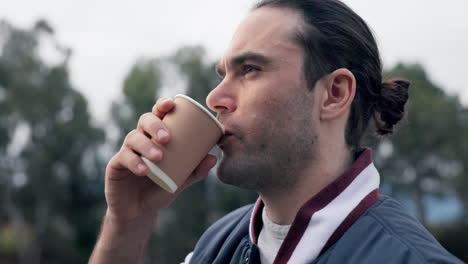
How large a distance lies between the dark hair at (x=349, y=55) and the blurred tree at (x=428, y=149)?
886 inches

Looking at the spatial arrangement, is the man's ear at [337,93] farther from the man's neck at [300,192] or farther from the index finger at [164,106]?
the index finger at [164,106]

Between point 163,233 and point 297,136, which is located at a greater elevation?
point 297,136

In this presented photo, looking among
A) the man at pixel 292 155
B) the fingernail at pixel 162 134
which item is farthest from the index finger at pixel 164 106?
the fingernail at pixel 162 134

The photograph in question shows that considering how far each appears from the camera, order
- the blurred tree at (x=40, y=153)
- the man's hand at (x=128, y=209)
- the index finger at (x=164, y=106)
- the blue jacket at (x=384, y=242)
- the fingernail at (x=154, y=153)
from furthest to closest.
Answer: the blurred tree at (x=40, y=153) → the man's hand at (x=128, y=209) → the index finger at (x=164, y=106) → the fingernail at (x=154, y=153) → the blue jacket at (x=384, y=242)

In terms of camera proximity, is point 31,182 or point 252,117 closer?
point 252,117

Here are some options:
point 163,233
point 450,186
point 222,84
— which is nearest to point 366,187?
point 222,84

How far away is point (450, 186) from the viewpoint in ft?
79.2

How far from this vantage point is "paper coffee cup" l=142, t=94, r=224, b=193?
1.86 m

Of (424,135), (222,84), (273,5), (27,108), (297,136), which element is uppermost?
(273,5)

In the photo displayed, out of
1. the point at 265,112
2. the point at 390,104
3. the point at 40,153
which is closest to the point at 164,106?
the point at 265,112

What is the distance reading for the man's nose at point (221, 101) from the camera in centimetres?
208

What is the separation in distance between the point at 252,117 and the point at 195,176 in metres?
0.37

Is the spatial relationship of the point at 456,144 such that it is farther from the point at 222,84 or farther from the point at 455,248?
the point at 222,84

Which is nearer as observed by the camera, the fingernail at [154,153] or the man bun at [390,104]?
the fingernail at [154,153]
